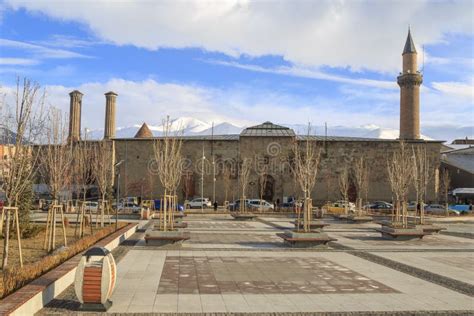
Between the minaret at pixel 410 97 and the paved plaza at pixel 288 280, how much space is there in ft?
154

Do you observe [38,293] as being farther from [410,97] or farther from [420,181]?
[410,97]

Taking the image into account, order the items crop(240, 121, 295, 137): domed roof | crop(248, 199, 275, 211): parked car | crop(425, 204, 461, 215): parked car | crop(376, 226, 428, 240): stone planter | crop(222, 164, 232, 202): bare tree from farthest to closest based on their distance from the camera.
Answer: crop(240, 121, 295, 137): domed roof, crop(222, 164, 232, 202): bare tree, crop(425, 204, 461, 215): parked car, crop(248, 199, 275, 211): parked car, crop(376, 226, 428, 240): stone planter

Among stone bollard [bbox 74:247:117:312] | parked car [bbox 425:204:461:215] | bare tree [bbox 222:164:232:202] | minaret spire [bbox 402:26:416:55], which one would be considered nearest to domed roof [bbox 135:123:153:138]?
bare tree [bbox 222:164:232:202]

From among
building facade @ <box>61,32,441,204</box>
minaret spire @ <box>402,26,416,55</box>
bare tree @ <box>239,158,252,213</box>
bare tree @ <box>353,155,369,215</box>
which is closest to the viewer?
bare tree @ <box>353,155,369,215</box>

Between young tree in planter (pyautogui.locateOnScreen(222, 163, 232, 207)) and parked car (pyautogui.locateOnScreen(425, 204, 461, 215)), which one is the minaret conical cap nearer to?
parked car (pyautogui.locateOnScreen(425, 204, 461, 215))

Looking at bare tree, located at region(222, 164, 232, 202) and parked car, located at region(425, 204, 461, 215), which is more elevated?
bare tree, located at region(222, 164, 232, 202)

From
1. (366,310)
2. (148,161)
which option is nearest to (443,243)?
(366,310)

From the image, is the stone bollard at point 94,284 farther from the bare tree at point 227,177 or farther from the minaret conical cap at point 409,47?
the minaret conical cap at point 409,47

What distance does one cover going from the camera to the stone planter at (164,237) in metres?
15.8

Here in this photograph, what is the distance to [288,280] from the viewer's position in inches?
416

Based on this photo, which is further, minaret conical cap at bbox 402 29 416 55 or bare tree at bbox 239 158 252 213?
minaret conical cap at bbox 402 29 416 55

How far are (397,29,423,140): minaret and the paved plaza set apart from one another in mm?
47025

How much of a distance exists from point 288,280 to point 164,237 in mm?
6270

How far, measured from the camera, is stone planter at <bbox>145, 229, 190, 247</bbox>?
15797mm
